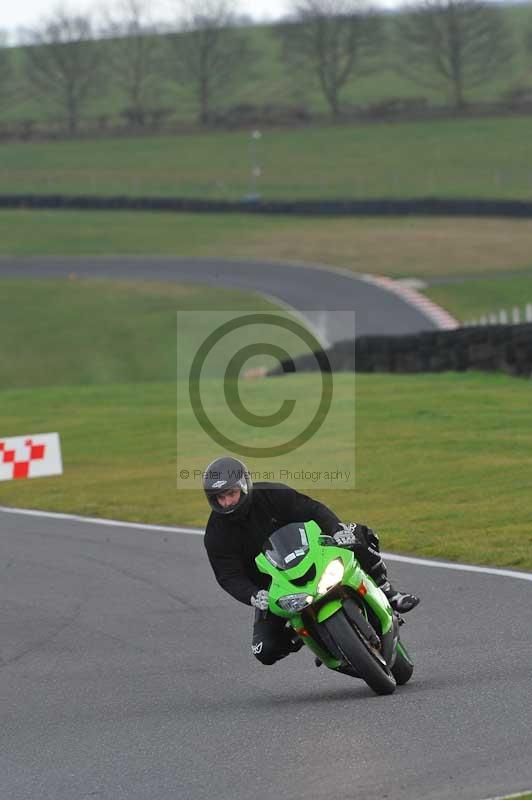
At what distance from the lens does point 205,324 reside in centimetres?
3744

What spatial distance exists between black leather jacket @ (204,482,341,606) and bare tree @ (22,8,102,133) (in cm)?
9354

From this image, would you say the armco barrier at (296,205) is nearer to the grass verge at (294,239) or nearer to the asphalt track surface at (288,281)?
the grass verge at (294,239)

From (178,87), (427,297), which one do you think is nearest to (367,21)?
(178,87)

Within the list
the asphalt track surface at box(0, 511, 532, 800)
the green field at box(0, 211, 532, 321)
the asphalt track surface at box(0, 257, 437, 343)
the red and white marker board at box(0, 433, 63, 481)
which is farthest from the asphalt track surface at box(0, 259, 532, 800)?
the green field at box(0, 211, 532, 321)

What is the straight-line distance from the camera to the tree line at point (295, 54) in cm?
9581

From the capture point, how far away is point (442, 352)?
22750 mm

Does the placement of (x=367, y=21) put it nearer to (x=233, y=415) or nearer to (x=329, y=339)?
(x=329, y=339)

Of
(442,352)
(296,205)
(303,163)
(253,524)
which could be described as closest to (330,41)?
(303,163)

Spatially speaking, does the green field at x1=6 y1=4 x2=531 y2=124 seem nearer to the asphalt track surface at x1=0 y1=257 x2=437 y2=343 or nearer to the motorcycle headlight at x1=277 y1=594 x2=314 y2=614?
the asphalt track surface at x1=0 y1=257 x2=437 y2=343

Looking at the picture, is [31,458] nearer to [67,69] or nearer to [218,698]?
[218,698]

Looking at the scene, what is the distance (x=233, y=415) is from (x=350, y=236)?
3288 centimetres

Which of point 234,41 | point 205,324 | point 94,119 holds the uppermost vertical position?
point 234,41

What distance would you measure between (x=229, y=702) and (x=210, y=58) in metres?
99.3

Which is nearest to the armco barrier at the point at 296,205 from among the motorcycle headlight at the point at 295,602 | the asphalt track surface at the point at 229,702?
the asphalt track surface at the point at 229,702
